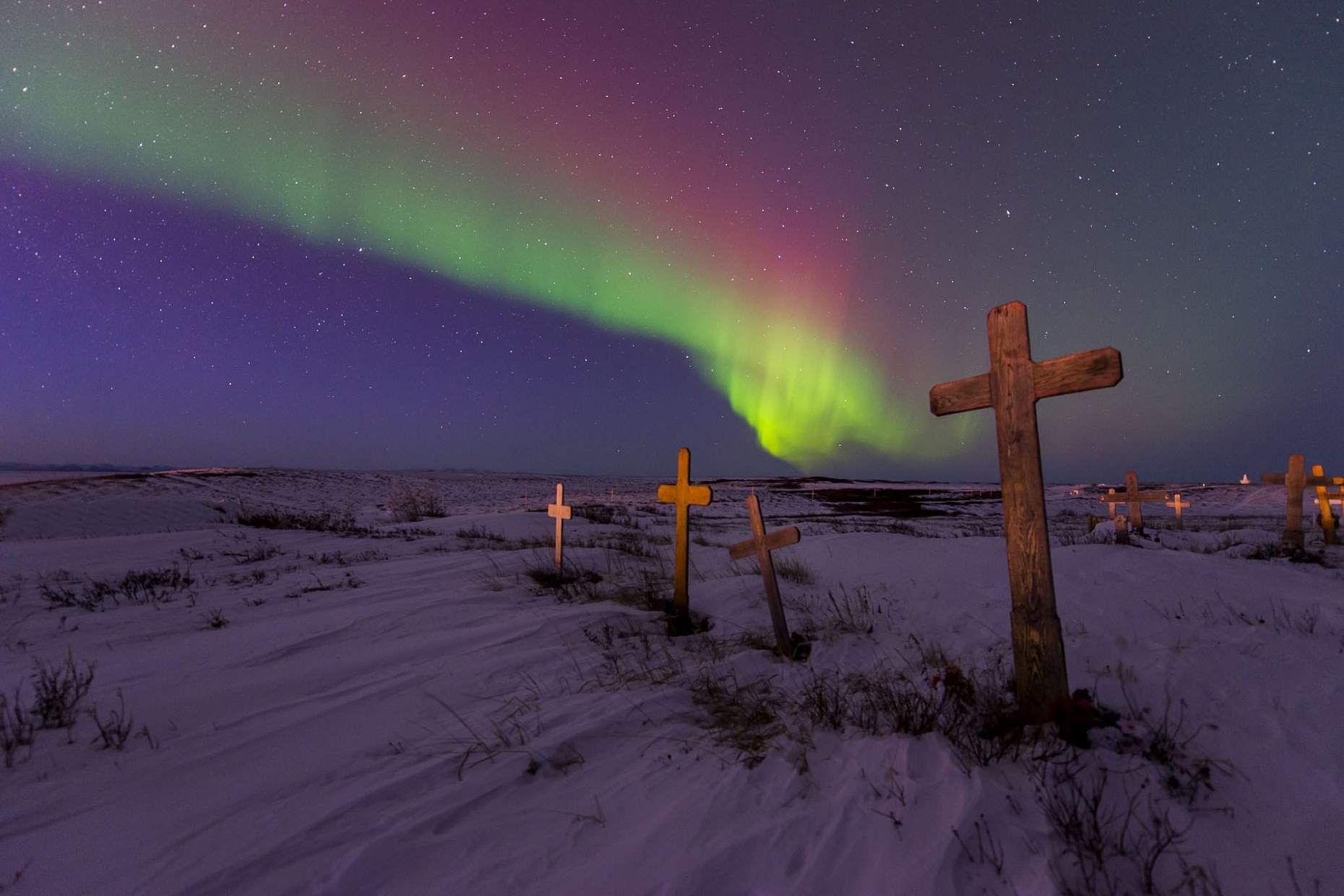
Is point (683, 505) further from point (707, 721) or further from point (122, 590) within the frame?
point (122, 590)

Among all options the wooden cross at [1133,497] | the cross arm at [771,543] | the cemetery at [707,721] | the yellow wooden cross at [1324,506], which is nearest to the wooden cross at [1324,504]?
the yellow wooden cross at [1324,506]

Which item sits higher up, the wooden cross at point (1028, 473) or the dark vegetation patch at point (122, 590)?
the wooden cross at point (1028, 473)

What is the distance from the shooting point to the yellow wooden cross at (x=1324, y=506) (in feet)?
41.6

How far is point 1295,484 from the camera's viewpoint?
1221cm

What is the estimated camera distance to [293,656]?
4.43 meters

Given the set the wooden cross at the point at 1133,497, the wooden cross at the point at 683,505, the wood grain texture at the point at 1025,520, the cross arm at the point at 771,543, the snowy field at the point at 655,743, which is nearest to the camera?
the snowy field at the point at 655,743

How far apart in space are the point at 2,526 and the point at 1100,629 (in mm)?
21620

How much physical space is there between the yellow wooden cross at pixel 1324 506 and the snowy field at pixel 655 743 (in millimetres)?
9591

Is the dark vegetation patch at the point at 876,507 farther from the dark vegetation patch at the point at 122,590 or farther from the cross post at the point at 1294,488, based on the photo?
the dark vegetation patch at the point at 122,590

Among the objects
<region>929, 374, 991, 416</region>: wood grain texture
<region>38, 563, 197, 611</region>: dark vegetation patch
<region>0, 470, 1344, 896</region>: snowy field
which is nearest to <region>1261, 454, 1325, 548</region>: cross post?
<region>0, 470, 1344, 896</region>: snowy field

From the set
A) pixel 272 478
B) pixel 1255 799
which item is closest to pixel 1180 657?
pixel 1255 799

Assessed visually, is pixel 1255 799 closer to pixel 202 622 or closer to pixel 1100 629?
pixel 1100 629

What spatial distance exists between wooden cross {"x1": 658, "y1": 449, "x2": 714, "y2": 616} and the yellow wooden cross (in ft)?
48.8

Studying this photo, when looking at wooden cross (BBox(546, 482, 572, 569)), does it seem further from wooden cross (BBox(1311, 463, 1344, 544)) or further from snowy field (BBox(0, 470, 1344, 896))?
wooden cross (BBox(1311, 463, 1344, 544))
